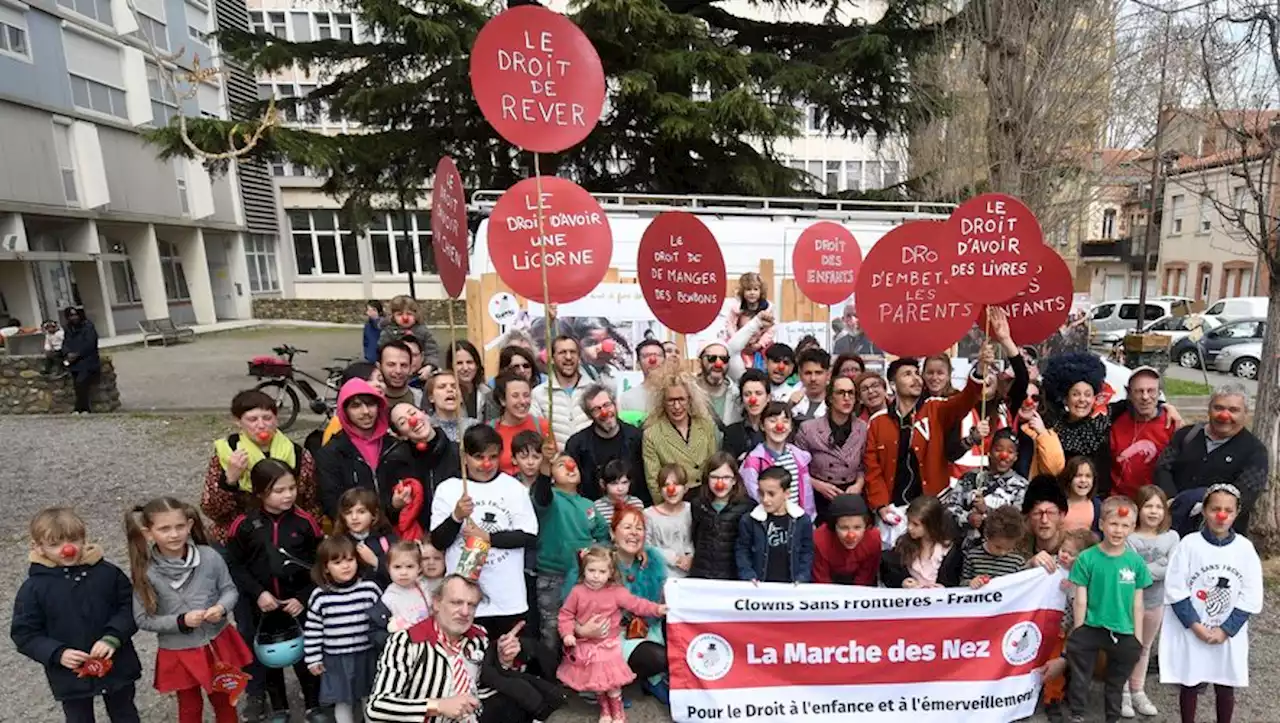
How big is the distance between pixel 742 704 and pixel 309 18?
37.0 meters

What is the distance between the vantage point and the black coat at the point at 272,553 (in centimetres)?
346

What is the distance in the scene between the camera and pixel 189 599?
10.8 ft

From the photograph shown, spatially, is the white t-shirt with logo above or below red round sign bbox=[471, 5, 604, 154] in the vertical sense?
below

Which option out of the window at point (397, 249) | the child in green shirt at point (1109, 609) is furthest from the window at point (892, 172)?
the window at point (397, 249)

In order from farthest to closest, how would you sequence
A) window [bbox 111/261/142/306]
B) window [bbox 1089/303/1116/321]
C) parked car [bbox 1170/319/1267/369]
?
window [bbox 111/261/142/306], window [bbox 1089/303/1116/321], parked car [bbox 1170/319/1267/369]

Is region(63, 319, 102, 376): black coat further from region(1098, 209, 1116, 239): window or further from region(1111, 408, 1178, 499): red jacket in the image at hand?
region(1098, 209, 1116, 239): window

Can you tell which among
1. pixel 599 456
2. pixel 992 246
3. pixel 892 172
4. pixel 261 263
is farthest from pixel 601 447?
pixel 261 263

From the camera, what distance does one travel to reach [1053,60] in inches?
452

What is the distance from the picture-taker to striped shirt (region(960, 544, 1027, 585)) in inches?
147

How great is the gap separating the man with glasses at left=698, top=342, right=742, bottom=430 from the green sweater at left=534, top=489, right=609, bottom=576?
53.2 inches

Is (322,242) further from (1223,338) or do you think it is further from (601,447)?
(1223,338)

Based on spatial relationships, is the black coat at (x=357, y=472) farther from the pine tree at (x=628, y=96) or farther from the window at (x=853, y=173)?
the window at (x=853, y=173)

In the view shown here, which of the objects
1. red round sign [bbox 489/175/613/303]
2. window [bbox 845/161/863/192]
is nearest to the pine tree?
red round sign [bbox 489/175/613/303]

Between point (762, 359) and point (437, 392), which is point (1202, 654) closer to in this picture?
point (762, 359)
